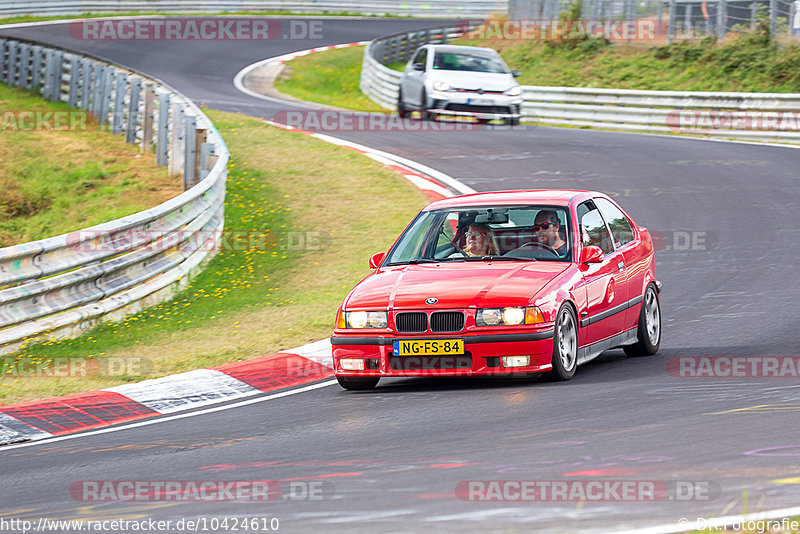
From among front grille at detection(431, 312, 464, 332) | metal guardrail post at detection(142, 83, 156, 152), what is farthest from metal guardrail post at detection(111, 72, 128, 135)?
front grille at detection(431, 312, 464, 332)

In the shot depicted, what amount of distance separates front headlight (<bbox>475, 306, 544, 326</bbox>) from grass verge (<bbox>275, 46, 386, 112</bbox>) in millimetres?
24380

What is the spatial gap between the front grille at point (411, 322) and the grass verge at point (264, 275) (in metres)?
2.19

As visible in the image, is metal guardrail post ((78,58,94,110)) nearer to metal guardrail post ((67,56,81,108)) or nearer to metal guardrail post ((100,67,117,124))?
metal guardrail post ((67,56,81,108))

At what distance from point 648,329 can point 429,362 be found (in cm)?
225

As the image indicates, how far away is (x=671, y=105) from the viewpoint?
25.9m

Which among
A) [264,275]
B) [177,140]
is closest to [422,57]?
[177,140]

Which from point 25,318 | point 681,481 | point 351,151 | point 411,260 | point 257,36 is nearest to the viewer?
point 681,481

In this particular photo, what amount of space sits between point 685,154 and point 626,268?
11541mm

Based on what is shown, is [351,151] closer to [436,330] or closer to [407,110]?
[407,110]

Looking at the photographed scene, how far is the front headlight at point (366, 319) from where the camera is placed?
8.12 metres

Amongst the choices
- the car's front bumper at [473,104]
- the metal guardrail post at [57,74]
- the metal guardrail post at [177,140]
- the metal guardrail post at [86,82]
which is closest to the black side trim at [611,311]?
the metal guardrail post at [177,140]

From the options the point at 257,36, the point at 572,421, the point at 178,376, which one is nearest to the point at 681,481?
the point at 572,421

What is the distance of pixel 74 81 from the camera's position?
24.2 meters

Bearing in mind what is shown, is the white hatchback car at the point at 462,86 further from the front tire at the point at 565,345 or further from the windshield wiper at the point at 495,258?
the front tire at the point at 565,345
